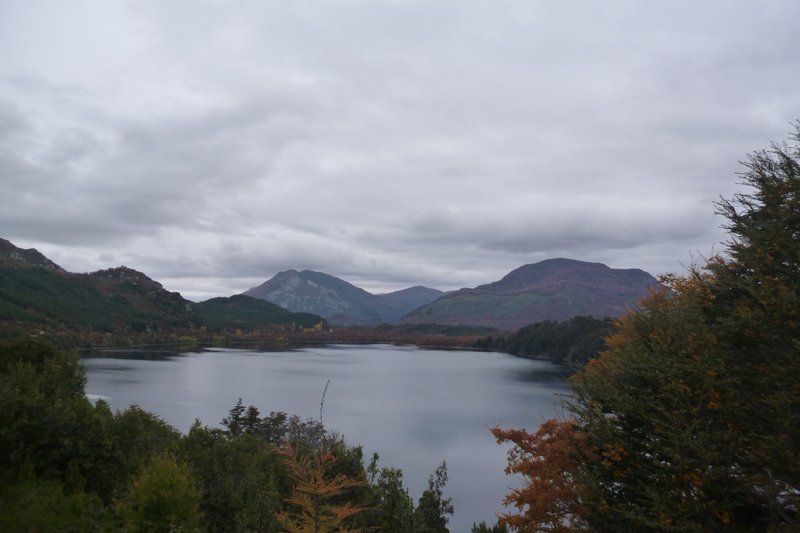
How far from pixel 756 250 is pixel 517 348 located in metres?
126

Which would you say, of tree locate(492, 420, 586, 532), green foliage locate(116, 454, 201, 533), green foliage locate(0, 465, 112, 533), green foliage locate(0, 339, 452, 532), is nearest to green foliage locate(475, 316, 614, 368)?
tree locate(492, 420, 586, 532)

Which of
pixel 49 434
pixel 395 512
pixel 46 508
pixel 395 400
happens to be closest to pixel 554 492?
pixel 395 512

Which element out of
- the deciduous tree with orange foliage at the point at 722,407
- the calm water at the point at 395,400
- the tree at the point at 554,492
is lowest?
the calm water at the point at 395,400

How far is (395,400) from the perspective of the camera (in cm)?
5612

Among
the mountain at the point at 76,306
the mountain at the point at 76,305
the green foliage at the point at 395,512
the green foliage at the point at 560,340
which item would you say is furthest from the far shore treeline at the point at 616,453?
the mountain at the point at 76,305

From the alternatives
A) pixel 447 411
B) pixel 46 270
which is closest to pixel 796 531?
pixel 447 411

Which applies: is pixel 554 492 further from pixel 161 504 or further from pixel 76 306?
pixel 76 306

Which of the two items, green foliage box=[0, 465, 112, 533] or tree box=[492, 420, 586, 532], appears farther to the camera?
tree box=[492, 420, 586, 532]

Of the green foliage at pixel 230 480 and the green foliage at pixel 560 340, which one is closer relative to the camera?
the green foliage at pixel 230 480

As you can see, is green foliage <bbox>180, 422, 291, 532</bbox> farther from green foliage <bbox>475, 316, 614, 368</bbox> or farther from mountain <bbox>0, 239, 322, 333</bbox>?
mountain <bbox>0, 239, 322, 333</bbox>

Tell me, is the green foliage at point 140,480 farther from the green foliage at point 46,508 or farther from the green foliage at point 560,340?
the green foliage at point 560,340

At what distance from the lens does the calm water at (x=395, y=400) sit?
30.9 metres

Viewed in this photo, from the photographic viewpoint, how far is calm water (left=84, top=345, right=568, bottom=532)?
101 feet

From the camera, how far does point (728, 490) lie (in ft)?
31.7
